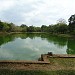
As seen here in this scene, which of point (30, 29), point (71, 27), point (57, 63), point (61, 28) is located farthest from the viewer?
point (30, 29)

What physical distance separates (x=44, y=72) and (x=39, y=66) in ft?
4.06

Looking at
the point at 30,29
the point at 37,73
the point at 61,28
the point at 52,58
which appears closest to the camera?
the point at 37,73

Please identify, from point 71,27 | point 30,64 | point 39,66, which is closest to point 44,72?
point 39,66

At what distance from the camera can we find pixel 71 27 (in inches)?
2334

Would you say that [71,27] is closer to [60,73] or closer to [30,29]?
[60,73]

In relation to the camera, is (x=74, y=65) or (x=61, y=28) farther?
(x=61, y=28)

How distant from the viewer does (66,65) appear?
9250 mm

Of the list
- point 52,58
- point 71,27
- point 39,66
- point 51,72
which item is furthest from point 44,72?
point 71,27

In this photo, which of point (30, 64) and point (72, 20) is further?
point (72, 20)

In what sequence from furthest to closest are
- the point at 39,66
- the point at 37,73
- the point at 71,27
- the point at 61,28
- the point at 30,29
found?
1. the point at 30,29
2. the point at 61,28
3. the point at 71,27
4. the point at 39,66
5. the point at 37,73

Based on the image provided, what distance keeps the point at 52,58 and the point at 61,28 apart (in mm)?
57889

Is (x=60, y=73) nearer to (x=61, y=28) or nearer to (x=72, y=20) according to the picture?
(x=72, y=20)

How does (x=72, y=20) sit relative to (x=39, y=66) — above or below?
above

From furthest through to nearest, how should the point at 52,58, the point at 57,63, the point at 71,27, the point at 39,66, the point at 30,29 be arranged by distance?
1. the point at 30,29
2. the point at 71,27
3. the point at 52,58
4. the point at 57,63
5. the point at 39,66
